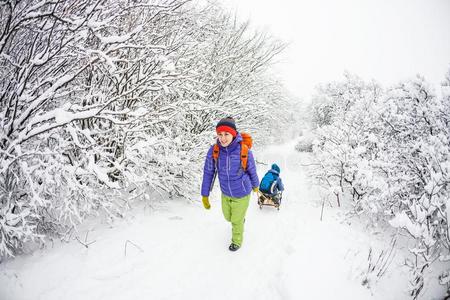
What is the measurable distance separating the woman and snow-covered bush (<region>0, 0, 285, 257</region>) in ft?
2.50

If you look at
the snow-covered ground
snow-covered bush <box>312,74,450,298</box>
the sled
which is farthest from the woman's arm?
snow-covered bush <box>312,74,450,298</box>

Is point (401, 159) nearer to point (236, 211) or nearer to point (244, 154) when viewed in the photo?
point (244, 154)

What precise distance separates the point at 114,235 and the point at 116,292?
1074 mm

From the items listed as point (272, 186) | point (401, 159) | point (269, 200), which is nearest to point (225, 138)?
point (272, 186)

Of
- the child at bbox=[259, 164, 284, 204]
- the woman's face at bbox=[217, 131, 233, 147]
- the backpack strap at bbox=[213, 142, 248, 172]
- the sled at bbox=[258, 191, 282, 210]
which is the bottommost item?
the sled at bbox=[258, 191, 282, 210]

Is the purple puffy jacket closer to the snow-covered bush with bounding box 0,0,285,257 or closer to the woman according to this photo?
the woman

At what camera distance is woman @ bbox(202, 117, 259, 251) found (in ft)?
10.3

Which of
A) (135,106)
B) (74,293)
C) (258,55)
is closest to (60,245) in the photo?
(74,293)

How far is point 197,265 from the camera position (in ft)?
9.81

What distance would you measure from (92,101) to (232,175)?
2.66 m

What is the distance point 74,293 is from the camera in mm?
2273

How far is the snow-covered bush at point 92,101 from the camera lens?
2289mm

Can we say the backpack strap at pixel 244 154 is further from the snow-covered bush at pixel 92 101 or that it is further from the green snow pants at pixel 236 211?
the snow-covered bush at pixel 92 101

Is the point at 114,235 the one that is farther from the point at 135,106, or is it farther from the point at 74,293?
the point at 135,106
